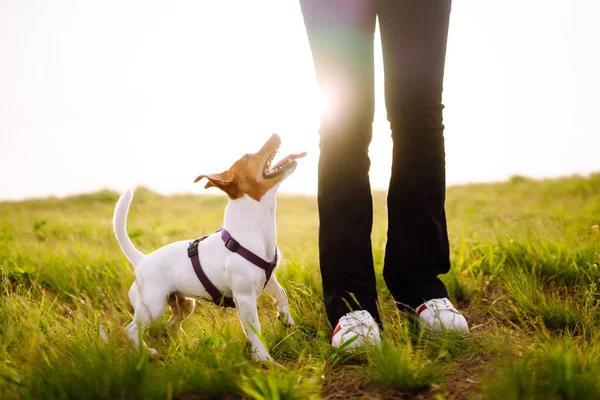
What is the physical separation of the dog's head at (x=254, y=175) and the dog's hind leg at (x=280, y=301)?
1.39 feet

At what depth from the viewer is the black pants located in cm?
220

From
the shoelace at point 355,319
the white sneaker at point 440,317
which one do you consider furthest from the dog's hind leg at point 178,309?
the white sneaker at point 440,317

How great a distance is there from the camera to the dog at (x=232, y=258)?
7.06ft

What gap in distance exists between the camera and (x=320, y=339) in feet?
7.24

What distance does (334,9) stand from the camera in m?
2.17

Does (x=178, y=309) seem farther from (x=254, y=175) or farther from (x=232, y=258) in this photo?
(x=254, y=175)

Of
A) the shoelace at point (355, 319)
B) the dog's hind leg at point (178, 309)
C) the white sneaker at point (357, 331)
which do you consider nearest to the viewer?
the white sneaker at point (357, 331)

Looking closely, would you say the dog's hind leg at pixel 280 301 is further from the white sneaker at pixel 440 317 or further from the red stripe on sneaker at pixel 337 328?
the white sneaker at pixel 440 317

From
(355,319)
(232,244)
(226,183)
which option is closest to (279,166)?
(226,183)

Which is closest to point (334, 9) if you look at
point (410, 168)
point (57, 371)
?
point (410, 168)

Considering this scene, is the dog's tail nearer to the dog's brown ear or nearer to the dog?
the dog

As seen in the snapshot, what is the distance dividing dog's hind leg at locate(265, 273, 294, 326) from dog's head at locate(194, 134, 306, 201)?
43 cm

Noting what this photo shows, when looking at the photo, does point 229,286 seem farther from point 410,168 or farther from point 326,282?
point 410,168

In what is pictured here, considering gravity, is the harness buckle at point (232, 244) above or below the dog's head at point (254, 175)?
below
